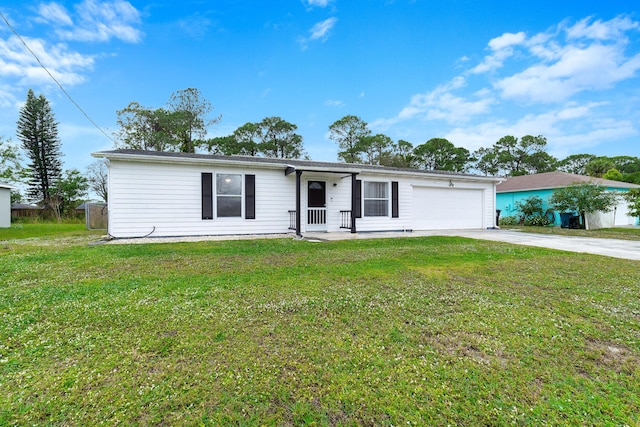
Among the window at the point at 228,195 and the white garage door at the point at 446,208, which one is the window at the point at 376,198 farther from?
the window at the point at 228,195

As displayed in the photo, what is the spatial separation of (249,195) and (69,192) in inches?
920

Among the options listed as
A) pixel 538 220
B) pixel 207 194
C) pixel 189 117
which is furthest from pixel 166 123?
pixel 538 220

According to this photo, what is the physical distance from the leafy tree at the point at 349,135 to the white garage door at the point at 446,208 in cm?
1608

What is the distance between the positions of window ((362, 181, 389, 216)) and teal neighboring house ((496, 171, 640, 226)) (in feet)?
27.6

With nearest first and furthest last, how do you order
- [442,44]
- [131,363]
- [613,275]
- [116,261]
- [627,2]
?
[131,363] < [613,275] < [116,261] < [627,2] < [442,44]

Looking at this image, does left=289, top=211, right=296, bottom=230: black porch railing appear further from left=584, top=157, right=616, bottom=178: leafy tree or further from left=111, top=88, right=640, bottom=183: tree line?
left=584, top=157, right=616, bottom=178: leafy tree

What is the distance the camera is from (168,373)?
1825mm

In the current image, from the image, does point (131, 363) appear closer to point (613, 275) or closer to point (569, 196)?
point (613, 275)

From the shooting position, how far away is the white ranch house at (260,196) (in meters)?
8.35

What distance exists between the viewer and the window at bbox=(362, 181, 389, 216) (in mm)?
10742

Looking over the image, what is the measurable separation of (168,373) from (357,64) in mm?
15666

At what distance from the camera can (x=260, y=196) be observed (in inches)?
376

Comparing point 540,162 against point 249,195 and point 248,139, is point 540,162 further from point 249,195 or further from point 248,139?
point 249,195

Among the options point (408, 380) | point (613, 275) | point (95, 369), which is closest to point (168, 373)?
point (95, 369)
